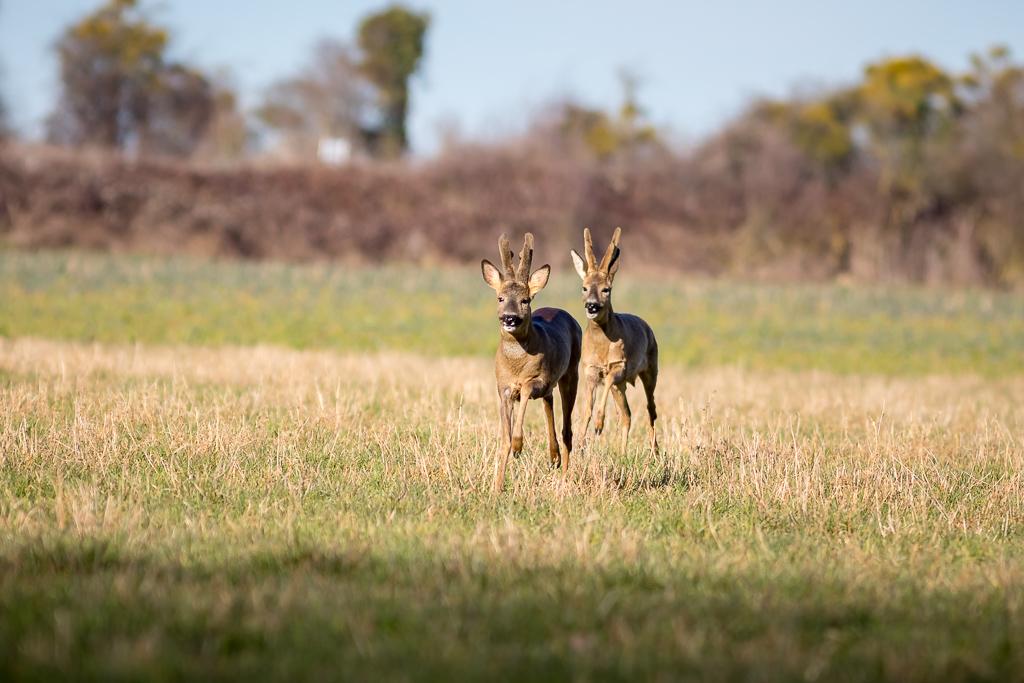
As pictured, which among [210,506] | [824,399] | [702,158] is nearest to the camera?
[210,506]

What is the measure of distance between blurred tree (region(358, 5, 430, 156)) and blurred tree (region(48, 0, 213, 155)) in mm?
11721

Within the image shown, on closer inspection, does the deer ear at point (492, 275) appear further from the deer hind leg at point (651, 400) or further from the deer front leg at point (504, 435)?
the deer hind leg at point (651, 400)

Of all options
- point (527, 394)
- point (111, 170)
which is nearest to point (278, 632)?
point (527, 394)

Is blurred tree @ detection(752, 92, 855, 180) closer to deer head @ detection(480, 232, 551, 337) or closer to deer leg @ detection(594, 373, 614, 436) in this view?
deer leg @ detection(594, 373, 614, 436)

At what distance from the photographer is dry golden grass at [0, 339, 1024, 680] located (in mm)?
5309

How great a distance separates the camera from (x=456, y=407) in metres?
13.4

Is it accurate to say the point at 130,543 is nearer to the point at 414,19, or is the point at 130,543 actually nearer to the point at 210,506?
the point at 210,506

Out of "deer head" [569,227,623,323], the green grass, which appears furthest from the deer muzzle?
the green grass

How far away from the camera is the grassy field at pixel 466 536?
5.30m

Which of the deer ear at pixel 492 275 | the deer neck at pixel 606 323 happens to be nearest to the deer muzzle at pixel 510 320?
the deer ear at pixel 492 275

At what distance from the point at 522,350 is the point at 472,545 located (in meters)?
2.59

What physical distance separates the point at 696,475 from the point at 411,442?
2.53 m

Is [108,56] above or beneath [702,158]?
above

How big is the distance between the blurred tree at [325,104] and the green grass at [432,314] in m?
33.6
